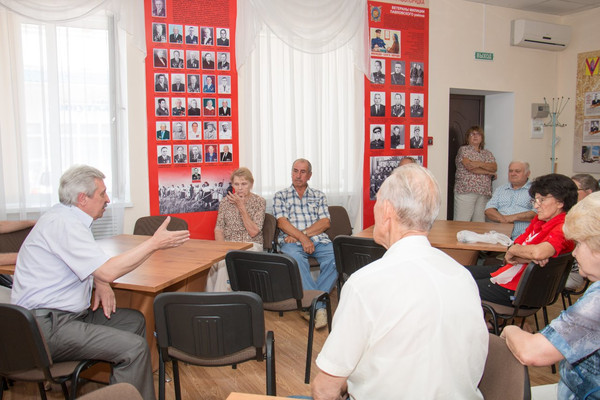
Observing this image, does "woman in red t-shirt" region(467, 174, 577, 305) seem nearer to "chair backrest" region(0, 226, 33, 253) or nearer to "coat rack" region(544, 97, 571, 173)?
"chair backrest" region(0, 226, 33, 253)

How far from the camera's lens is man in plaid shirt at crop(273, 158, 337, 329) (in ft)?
14.4

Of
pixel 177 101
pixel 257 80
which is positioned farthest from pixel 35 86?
pixel 257 80

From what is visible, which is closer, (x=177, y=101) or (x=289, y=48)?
(x=177, y=101)

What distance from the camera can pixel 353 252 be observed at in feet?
11.0

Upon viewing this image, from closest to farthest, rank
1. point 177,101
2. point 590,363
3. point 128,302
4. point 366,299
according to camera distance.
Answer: point 366,299 → point 590,363 → point 128,302 → point 177,101

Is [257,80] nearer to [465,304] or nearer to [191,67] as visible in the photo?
[191,67]

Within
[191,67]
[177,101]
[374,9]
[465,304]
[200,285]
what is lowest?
[200,285]

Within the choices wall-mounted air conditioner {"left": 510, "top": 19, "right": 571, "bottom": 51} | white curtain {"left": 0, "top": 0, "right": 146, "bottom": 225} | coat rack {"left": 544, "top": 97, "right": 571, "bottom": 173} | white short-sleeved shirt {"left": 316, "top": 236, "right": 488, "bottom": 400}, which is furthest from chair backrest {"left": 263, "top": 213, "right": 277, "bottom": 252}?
coat rack {"left": 544, "top": 97, "right": 571, "bottom": 173}

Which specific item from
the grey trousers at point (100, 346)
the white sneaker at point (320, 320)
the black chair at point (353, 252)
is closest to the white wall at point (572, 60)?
the white sneaker at point (320, 320)

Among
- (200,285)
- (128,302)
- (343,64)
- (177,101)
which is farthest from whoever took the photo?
(343,64)

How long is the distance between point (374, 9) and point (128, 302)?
438 cm

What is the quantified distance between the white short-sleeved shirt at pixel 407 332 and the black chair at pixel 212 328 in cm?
85

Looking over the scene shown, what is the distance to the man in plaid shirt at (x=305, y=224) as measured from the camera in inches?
173

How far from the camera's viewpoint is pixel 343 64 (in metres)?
5.57
